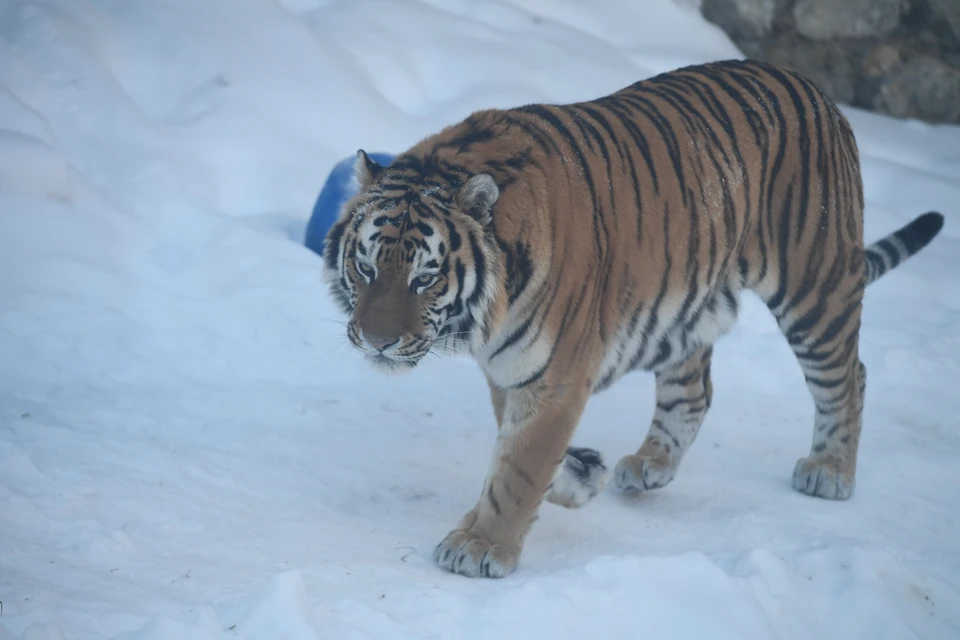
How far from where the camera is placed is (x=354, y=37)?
6449 mm

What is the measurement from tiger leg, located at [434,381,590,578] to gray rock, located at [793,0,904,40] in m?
5.27

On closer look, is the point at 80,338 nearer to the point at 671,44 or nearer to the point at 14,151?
the point at 14,151

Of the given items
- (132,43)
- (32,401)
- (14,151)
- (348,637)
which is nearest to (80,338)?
(32,401)

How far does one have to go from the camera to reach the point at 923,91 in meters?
6.98

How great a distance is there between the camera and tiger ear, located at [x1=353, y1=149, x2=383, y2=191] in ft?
9.29

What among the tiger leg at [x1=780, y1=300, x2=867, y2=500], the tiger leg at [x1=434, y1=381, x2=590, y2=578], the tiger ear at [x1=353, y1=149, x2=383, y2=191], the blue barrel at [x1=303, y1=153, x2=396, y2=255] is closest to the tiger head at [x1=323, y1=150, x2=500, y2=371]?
the tiger ear at [x1=353, y1=149, x2=383, y2=191]

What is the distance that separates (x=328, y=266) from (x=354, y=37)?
3961 millimetres

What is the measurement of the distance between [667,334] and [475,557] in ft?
3.48

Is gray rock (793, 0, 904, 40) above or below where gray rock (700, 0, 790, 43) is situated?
above

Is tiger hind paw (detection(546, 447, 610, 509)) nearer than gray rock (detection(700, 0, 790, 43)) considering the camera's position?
Yes

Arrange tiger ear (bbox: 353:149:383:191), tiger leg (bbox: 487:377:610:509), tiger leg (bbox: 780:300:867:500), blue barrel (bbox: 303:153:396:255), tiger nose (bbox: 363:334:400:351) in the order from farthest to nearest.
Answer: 1. blue barrel (bbox: 303:153:396:255)
2. tiger leg (bbox: 780:300:867:500)
3. tiger leg (bbox: 487:377:610:509)
4. tiger ear (bbox: 353:149:383:191)
5. tiger nose (bbox: 363:334:400:351)

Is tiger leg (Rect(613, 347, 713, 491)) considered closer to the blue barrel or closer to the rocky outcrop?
the blue barrel

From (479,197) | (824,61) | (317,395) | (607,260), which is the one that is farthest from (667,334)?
(824,61)

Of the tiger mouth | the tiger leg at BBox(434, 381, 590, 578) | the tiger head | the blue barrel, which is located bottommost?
the blue barrel
